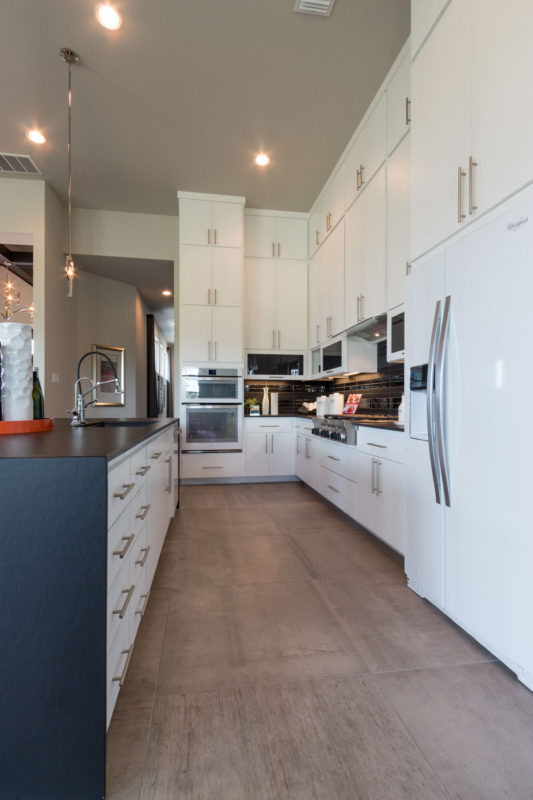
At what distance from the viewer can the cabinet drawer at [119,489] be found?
956 millimetres

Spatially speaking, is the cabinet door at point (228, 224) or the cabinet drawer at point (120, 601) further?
the cabinet door at point (228, 224)

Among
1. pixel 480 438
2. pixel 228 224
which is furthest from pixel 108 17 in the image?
pixel 480 438

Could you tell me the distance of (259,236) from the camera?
4.73 m

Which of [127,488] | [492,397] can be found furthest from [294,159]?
[127,488]

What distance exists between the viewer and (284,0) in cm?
223

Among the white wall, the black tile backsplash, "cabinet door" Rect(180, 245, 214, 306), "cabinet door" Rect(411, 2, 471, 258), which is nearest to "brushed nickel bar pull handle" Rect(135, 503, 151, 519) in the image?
"cabinet door" Rect(411, 2, 471, 258)

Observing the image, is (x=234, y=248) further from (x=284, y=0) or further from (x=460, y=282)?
(x=460, y=282)

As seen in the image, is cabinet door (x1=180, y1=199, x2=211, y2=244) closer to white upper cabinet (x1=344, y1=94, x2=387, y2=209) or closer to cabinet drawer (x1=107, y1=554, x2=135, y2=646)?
white upper cabinet (x1=344, y1=94, x2=387, y2=209)

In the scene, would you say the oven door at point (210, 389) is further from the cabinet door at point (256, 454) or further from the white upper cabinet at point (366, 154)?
the white upper cabinet at point (366, 154)

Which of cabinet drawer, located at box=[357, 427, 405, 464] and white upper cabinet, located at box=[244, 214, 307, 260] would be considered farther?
white upper cabinet, located at box=[244, 214, 307, 260]

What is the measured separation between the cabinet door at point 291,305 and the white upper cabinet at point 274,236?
15cm

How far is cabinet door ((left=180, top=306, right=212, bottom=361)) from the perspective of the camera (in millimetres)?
4328

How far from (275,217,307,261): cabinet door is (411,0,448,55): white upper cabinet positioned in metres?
2.84

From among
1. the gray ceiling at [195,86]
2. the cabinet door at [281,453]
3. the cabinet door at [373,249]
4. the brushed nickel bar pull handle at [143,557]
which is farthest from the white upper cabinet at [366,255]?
the brushed nickel bar pull handle at [143,557]
